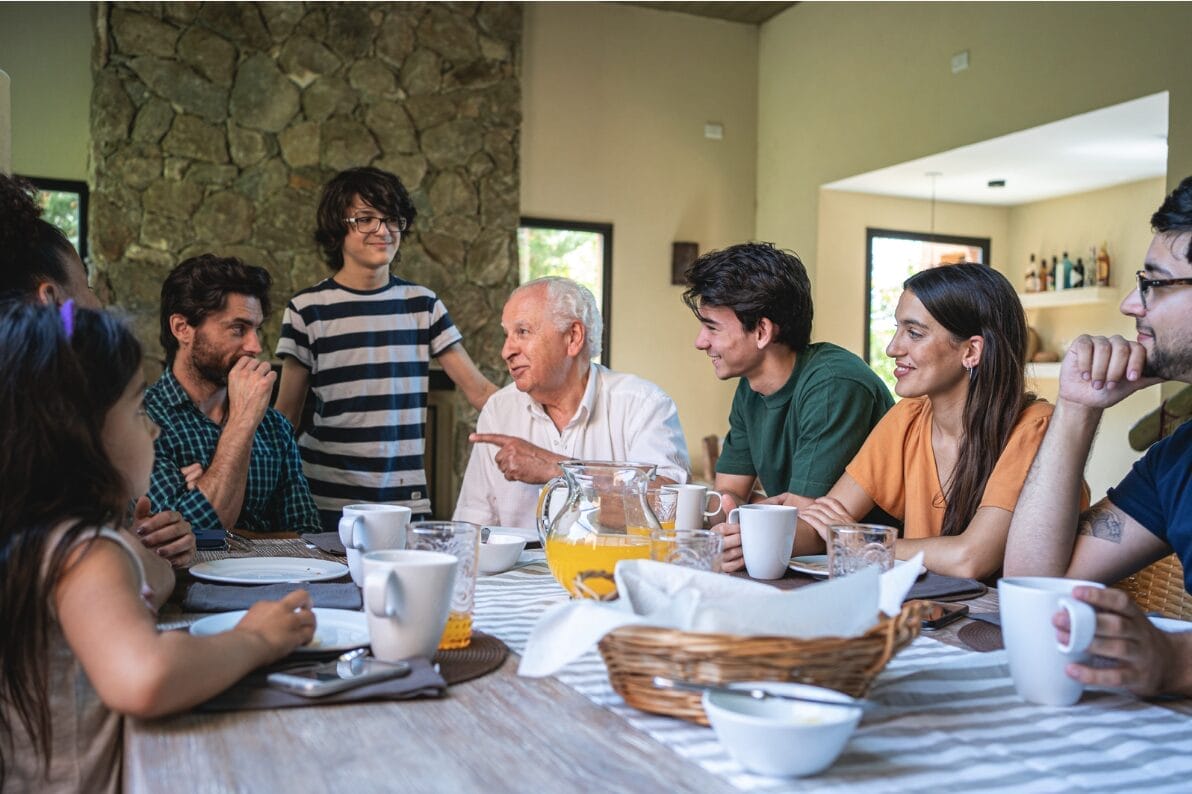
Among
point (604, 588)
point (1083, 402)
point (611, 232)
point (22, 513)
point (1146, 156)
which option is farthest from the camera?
point (611, 232)

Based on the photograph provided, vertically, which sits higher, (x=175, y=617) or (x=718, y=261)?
(x=718, y=261)

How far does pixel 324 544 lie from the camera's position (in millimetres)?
1708

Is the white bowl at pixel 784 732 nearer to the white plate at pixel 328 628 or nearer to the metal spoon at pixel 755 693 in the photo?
the metal spoon at pixel 755 693

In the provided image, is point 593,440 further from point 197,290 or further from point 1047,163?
point 1047,163

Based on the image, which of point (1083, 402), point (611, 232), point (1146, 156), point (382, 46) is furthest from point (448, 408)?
point (1083, 402)

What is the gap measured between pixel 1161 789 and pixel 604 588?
49cm

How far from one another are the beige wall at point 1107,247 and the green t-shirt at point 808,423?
10.3 feet

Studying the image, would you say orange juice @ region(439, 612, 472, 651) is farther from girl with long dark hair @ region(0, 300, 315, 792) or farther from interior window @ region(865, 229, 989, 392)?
interior window @ region(865, 229, 989, 392)

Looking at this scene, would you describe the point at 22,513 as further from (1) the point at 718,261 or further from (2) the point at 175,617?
(1) the point at 718,261

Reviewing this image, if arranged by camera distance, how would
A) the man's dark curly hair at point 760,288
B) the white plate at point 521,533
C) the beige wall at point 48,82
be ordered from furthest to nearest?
the beige wall at point 48,82 < the man's dark curly hair at point 760,288 < the white plate at point 521,533

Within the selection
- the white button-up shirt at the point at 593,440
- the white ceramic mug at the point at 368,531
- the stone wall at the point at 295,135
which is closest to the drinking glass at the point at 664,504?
the white ceramic mug at the point at 368,531

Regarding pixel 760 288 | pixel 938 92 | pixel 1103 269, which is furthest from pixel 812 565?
pixel 1103 269

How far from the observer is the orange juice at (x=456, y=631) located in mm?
1019

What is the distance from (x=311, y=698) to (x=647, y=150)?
526 centimetres
